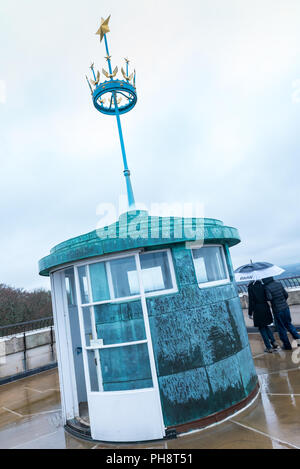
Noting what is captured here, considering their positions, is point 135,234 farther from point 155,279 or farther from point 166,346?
point 166,346

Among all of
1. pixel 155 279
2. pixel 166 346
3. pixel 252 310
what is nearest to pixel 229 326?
pixel 166 346

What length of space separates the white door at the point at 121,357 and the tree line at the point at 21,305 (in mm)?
15377

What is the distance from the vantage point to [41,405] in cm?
600

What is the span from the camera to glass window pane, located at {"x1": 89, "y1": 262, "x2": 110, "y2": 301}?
4215 mm

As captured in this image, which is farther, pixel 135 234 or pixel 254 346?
pixel 254 346

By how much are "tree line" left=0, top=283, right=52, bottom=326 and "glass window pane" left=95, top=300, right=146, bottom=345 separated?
15506 mm

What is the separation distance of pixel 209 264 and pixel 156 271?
3.30ft

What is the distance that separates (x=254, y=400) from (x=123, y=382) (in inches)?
89.0

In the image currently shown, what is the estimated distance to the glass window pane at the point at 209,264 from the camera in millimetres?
4488

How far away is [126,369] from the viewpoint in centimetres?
400

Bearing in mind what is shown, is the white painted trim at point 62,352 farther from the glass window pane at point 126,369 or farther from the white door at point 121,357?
the glass window pane at point 126,369

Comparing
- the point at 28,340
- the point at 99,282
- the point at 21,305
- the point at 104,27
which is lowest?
the point at 28,340

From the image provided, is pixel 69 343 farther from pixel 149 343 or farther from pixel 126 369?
pixel 149 343

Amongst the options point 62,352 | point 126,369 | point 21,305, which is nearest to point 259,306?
point 126,369
